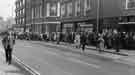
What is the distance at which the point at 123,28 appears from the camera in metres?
22.0

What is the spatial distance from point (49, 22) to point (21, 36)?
9850mm

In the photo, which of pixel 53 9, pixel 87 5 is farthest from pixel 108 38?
pixel 53 9

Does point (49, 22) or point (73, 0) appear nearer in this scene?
point (73, 0)

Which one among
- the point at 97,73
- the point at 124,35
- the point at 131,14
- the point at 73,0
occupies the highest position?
the point at 73,0

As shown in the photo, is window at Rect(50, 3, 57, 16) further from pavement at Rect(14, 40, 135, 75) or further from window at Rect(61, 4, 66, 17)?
pavement at Rect(14, 40, 135, 75)

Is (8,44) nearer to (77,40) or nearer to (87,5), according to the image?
(77,40)

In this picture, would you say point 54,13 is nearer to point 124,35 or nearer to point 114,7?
point 114,7

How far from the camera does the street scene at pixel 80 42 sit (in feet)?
35.8

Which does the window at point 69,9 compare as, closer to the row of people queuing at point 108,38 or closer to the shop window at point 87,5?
the shop window at point 87,5

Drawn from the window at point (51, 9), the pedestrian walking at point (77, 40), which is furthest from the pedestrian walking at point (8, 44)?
the window at point (51, 9)

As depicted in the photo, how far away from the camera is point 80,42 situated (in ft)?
70.5

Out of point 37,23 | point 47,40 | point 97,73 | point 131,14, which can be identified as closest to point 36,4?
point 37,23

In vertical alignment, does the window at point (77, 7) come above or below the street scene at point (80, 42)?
above

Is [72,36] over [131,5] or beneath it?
beneath
